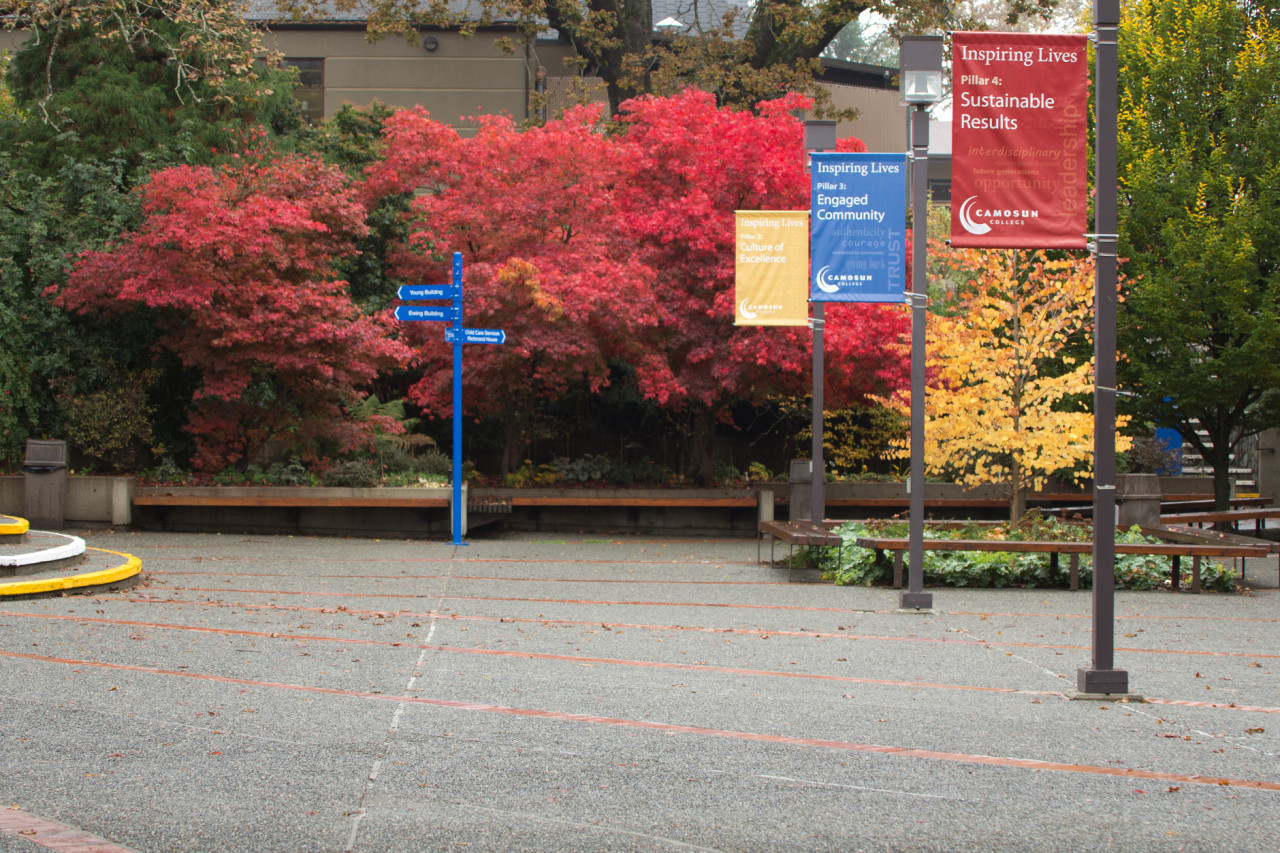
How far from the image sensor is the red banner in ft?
27.8

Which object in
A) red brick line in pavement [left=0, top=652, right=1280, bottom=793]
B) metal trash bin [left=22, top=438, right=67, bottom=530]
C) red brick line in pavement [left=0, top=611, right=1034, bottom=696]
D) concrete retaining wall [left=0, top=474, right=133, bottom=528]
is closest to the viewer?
red brick line in pavement [left=0, top=652, right=1280, bottom=793]

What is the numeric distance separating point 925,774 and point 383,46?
2719 centimetres

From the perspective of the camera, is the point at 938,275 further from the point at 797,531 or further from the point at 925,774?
the point at 925,774

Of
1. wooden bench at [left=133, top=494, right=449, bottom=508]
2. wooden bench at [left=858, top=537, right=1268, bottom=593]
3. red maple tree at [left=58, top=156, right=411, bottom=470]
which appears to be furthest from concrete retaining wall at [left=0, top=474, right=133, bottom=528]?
wooden bench at [left=858, top=537, right=1268, bottom=593]

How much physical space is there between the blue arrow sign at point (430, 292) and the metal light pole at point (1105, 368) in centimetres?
1107

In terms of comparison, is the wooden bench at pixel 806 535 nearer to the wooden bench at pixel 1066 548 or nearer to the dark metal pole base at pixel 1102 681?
the wooden bench at pixel 1066 548

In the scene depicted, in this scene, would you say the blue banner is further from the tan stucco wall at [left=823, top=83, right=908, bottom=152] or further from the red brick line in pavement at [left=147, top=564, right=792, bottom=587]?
the tan stucco wall at [left=823, top=83, right=908, bottom=152]

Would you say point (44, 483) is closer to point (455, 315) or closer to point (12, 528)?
point (12, 528)

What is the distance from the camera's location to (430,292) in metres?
17.3

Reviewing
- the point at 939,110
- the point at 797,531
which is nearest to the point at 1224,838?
the point at 797,531

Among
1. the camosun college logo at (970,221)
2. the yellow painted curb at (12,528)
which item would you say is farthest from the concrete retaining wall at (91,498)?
the camosun college logo at (970,221)

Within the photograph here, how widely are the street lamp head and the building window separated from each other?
20.8 meters

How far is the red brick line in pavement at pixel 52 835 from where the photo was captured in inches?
172

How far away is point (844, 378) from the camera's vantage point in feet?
65.3
